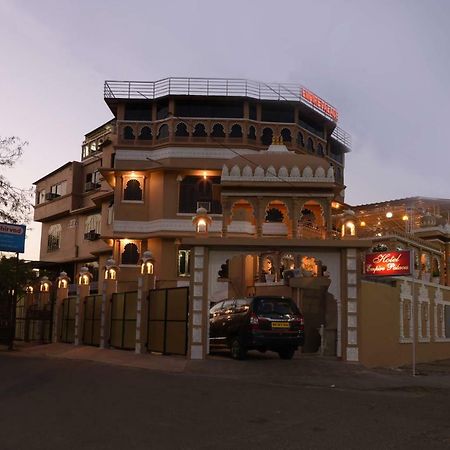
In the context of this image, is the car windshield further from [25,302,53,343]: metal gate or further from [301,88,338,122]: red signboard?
[301,88,338,122]: red signboard

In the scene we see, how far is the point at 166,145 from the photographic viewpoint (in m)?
34.2

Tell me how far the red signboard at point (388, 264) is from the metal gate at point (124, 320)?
8.57 metres

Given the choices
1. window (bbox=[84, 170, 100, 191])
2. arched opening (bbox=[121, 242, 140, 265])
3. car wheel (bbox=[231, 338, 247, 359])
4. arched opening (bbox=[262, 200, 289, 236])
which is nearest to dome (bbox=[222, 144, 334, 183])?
car wheel (bbox=[231, 338, 247, 359])

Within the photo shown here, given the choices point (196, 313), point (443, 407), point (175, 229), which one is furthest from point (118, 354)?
point (175, 229)

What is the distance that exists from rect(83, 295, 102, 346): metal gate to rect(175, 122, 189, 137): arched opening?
12.8 meters

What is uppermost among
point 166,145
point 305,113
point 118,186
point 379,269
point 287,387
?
point 305,113

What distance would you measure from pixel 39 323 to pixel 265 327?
17526 mm

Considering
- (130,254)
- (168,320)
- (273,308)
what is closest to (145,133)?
(130,254)

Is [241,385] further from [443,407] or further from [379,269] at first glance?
[379,269]

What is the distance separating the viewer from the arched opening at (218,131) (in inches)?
1366

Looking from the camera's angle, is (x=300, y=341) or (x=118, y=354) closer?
(x=300, y=341)

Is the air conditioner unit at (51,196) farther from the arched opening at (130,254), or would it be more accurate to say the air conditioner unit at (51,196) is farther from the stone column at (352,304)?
the stone column at (352,304)

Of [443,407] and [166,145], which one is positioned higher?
[166,145]

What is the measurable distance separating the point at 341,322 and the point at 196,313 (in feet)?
13.6
